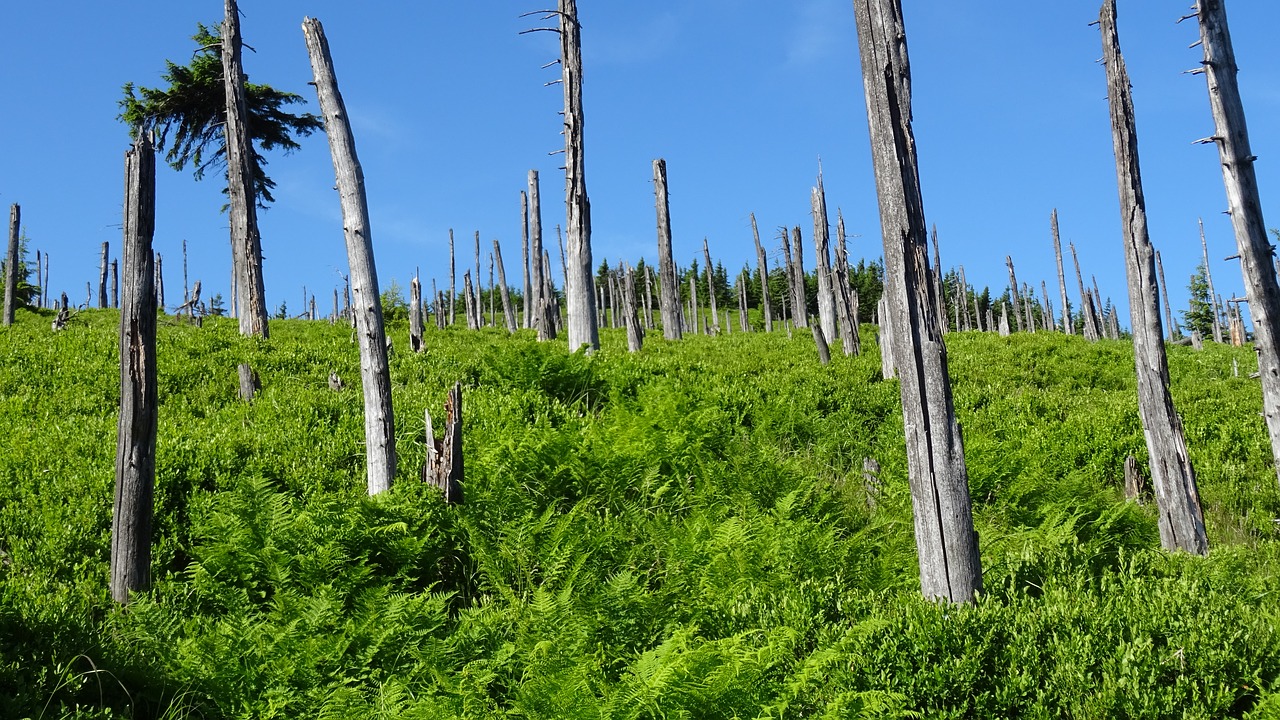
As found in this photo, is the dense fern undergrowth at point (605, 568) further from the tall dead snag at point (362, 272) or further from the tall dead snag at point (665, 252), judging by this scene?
the tall dead snag at point (665, 252)

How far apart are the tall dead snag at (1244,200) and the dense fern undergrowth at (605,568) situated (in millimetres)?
1726

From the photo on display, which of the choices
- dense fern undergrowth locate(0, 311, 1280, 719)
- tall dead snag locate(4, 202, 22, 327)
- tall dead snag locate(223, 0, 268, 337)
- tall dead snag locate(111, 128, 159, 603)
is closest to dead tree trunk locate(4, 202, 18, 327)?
tall dead snag locate(4, 202, 22, 327)

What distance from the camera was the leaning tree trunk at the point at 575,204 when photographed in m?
18.6

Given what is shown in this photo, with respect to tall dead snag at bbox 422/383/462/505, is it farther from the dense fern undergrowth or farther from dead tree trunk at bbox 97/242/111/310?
dead tree trunk at bbox 97/242/111/310

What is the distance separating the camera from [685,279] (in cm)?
9431

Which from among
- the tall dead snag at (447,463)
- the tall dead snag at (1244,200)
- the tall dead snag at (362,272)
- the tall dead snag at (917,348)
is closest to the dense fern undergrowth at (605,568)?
the tall dead snag at (447,463)

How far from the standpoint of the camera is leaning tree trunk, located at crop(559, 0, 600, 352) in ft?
60.9

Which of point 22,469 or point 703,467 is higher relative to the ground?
point 22,469

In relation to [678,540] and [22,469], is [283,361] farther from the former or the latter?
[678,540]

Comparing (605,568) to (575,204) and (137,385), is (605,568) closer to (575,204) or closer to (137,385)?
(137,385)

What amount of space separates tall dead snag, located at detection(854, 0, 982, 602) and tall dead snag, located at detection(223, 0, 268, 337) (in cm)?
1802

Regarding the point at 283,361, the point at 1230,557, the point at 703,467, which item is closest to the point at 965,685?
the point at 1230,557

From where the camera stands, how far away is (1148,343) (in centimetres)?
905

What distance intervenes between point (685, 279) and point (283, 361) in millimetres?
80749
